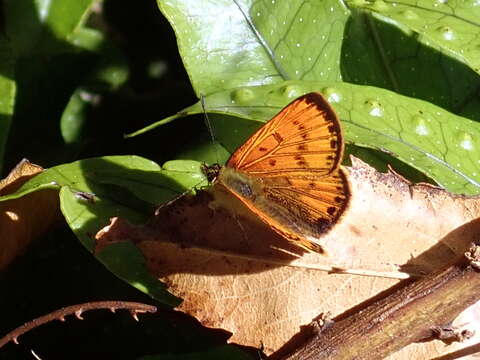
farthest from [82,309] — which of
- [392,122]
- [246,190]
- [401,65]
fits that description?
[401,65]

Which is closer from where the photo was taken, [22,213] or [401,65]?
[22,213]

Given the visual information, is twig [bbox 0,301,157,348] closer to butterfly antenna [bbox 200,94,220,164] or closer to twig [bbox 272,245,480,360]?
twig [bbox 272,245,480,360]

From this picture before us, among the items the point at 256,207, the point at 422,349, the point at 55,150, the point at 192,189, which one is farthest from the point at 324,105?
the point at 55,150

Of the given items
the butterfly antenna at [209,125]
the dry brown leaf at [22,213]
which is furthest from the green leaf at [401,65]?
the dry brown leaf at [22,213]

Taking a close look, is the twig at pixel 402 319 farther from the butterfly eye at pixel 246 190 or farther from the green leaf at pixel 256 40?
the green leaf at pixel 256 40

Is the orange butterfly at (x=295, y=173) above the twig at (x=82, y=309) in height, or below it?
above

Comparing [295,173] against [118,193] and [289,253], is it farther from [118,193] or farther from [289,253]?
[118,193]
